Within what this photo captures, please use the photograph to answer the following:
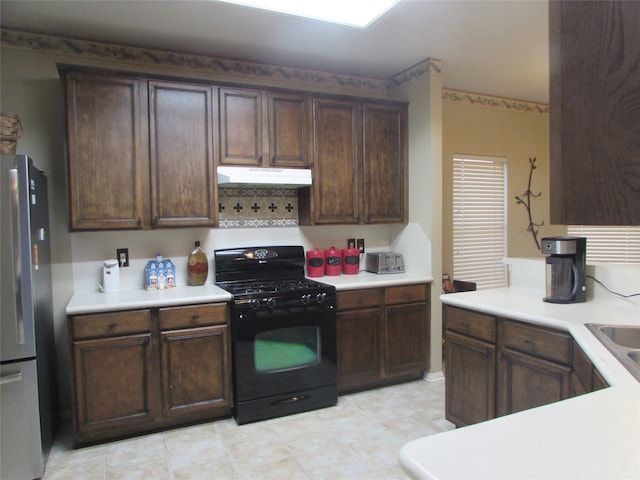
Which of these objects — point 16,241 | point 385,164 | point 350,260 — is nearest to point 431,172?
point 385,164

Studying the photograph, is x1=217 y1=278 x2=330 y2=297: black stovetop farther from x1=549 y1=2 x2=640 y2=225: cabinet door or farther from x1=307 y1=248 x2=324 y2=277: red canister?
x1=549 y1=2 x2=640 y2=225: cabinet door

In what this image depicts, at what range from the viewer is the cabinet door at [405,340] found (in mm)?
3568

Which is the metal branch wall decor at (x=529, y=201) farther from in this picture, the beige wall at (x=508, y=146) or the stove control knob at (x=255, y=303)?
the stove control knob at (x=255, y=303)

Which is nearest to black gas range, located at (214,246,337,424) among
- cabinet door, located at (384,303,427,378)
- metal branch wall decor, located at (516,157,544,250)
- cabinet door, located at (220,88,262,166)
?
cabinet door, located at (384,303,427,378)

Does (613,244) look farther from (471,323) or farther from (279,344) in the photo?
(279,344)

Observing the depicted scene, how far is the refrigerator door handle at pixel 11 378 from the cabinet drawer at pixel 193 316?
→ 78 centimetres

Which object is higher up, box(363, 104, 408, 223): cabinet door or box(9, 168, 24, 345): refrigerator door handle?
box(363, 104, 408, 223): cabinet door

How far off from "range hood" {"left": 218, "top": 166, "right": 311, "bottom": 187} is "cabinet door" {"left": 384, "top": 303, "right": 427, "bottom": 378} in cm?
127

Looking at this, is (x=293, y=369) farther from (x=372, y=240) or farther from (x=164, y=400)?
(x=372, y=240)

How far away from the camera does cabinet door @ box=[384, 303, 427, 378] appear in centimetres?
357

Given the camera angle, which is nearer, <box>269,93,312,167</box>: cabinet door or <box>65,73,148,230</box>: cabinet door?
<box>65,73,148,230</box>: cabinet door

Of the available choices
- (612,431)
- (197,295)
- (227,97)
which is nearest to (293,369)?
(197,295)

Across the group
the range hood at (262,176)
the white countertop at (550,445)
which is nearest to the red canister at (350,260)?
the range hood at (262,176)

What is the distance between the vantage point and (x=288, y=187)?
12.3ft
